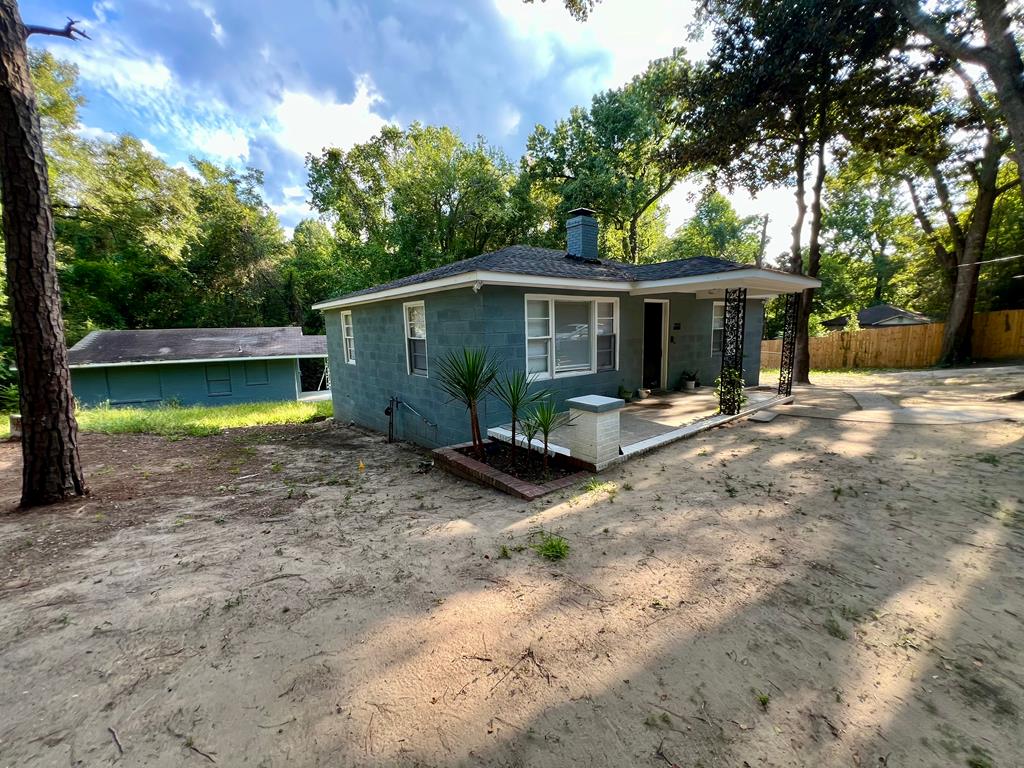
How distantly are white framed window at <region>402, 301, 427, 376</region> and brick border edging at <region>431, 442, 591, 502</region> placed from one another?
7.88ft

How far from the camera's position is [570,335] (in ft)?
23.3

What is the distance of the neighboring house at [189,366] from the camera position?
1638 centimetres

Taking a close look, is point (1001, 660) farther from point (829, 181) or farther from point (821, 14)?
point (829, 181)

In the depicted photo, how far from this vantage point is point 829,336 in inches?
773

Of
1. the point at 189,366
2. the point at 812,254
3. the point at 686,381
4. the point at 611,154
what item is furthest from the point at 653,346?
the point at 189,366

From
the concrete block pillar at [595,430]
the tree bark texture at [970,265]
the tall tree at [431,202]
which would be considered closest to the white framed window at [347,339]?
the concrete block pillar at [595,430]

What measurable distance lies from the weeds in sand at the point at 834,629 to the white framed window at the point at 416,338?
6.40m

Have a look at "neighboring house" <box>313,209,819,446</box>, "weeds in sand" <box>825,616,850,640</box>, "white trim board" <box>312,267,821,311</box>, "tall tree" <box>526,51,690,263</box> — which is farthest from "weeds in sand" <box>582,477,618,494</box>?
"tall tree" <box>526,51,690,263</box>

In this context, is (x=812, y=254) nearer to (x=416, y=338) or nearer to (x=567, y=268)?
(x=567, y=268)

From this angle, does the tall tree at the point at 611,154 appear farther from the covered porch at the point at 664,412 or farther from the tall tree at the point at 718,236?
the tall tree at the point at 718,236

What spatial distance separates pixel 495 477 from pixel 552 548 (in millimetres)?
1649

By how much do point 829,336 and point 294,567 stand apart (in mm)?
24150

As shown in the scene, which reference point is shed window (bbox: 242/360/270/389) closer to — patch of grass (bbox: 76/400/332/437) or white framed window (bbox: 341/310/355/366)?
patch of grass (bbox: 76/400/332/437)

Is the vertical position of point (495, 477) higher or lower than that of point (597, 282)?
lower
